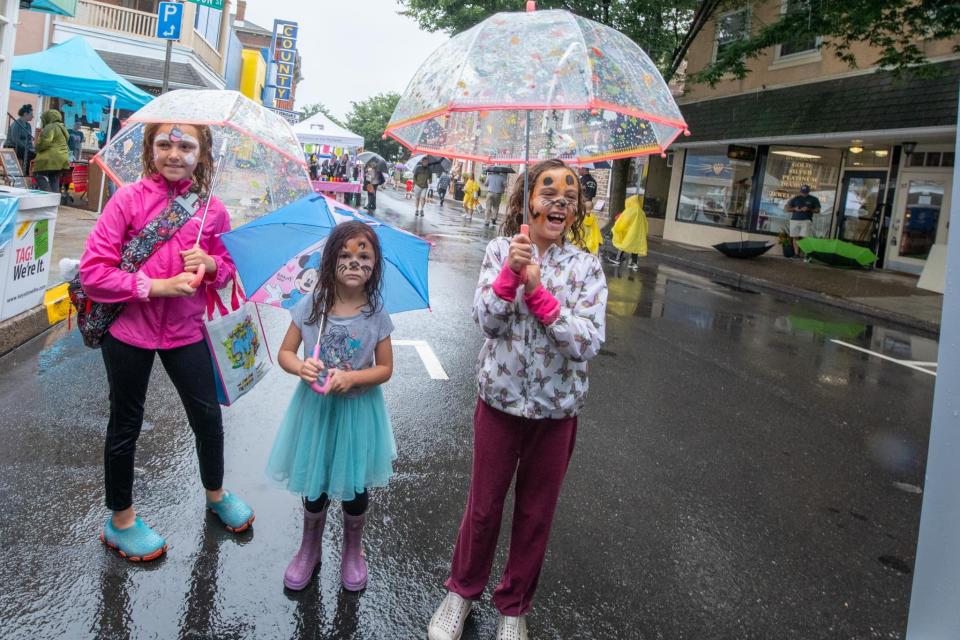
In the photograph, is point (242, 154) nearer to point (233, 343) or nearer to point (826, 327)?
point (233, 343)

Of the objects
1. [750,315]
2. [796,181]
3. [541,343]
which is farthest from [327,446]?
[796,181]

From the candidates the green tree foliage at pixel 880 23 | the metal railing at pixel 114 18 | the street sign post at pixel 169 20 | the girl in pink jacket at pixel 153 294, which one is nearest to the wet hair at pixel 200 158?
the girl in pink jacket at pixel 153 294

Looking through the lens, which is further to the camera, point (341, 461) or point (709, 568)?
point (709, 568)

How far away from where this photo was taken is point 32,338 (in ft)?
20.4

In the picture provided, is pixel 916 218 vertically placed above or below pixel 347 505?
above

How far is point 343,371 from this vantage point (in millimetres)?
2732

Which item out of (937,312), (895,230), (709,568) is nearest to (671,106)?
(709,568)

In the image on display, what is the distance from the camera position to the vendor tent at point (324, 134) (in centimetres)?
2320

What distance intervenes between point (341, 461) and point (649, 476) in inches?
89.7

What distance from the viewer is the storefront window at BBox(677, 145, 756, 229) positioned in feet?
69.7

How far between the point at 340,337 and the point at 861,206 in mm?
18739

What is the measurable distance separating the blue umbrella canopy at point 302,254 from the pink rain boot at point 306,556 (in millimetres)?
866

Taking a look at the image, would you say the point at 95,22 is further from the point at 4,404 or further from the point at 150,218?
the point at 150,218

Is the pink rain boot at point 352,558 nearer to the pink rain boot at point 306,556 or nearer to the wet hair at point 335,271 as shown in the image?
the pink rain boot at point 306,556
